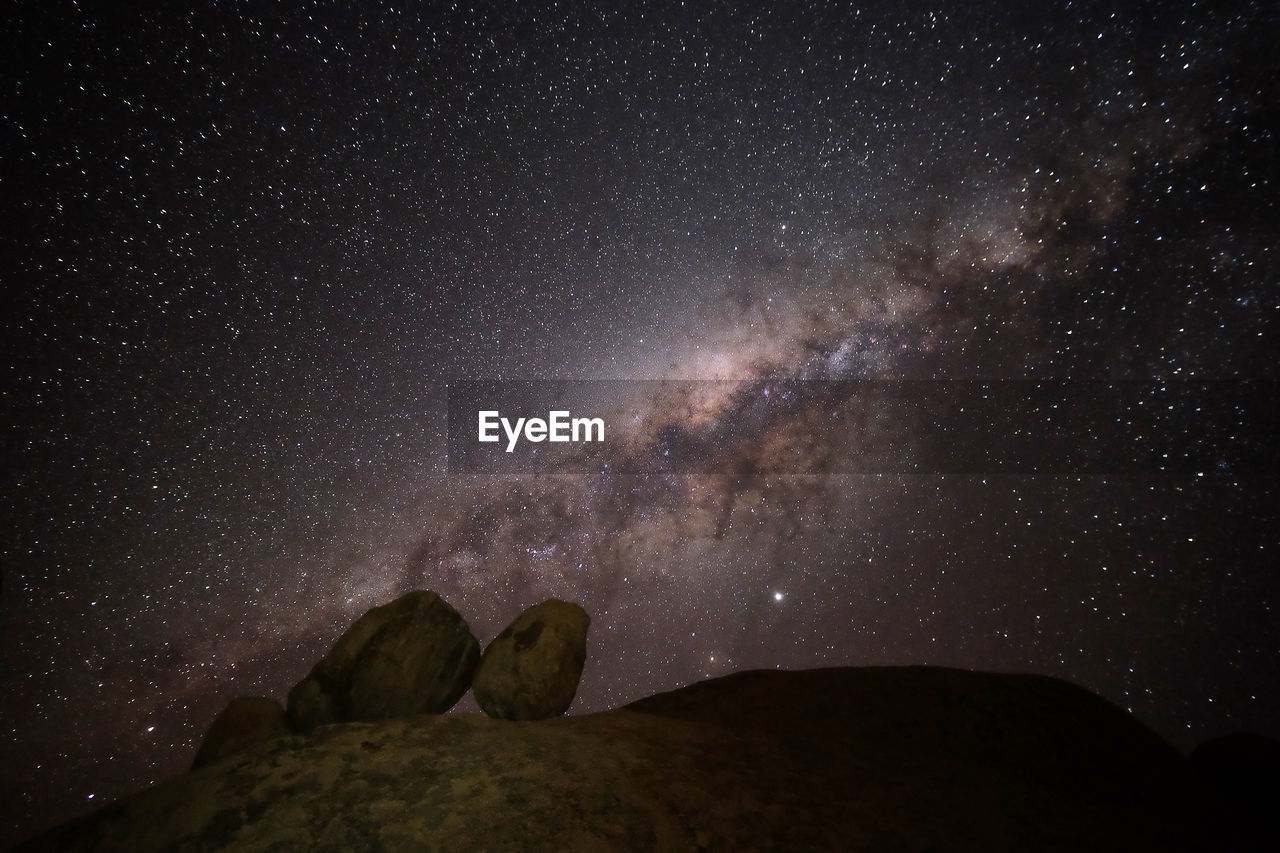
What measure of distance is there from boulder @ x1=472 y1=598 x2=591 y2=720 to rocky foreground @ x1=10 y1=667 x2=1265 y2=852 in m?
0.64

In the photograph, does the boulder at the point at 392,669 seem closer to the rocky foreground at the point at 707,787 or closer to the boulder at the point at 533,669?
the boulder at the point at 533,669

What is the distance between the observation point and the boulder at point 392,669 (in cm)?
777

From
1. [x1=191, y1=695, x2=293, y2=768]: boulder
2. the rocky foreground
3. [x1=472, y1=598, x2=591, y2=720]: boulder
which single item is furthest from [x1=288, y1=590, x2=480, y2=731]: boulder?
the rocky foreground

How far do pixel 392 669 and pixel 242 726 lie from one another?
214 centimetres

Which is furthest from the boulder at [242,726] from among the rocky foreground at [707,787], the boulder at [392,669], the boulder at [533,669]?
the boulder at [533,669]

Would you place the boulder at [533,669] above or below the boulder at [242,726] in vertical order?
above

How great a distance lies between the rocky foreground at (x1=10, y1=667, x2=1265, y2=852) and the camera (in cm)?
474

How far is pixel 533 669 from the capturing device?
806 cm

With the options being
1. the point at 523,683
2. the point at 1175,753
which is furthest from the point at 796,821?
the point at 1175,753

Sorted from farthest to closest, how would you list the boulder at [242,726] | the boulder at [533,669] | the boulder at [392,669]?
the boulder at [533,669], the boulder at [392,669], the boulder at [242,726]

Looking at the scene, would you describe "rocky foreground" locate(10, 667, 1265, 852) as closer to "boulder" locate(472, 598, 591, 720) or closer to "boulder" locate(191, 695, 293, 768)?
"boulder" locate(472, 598, 591, 720)

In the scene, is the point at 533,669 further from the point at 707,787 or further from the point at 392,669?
the point at 707,787

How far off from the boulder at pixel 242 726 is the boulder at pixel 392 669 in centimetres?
24

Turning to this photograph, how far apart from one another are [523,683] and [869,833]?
4.92m
